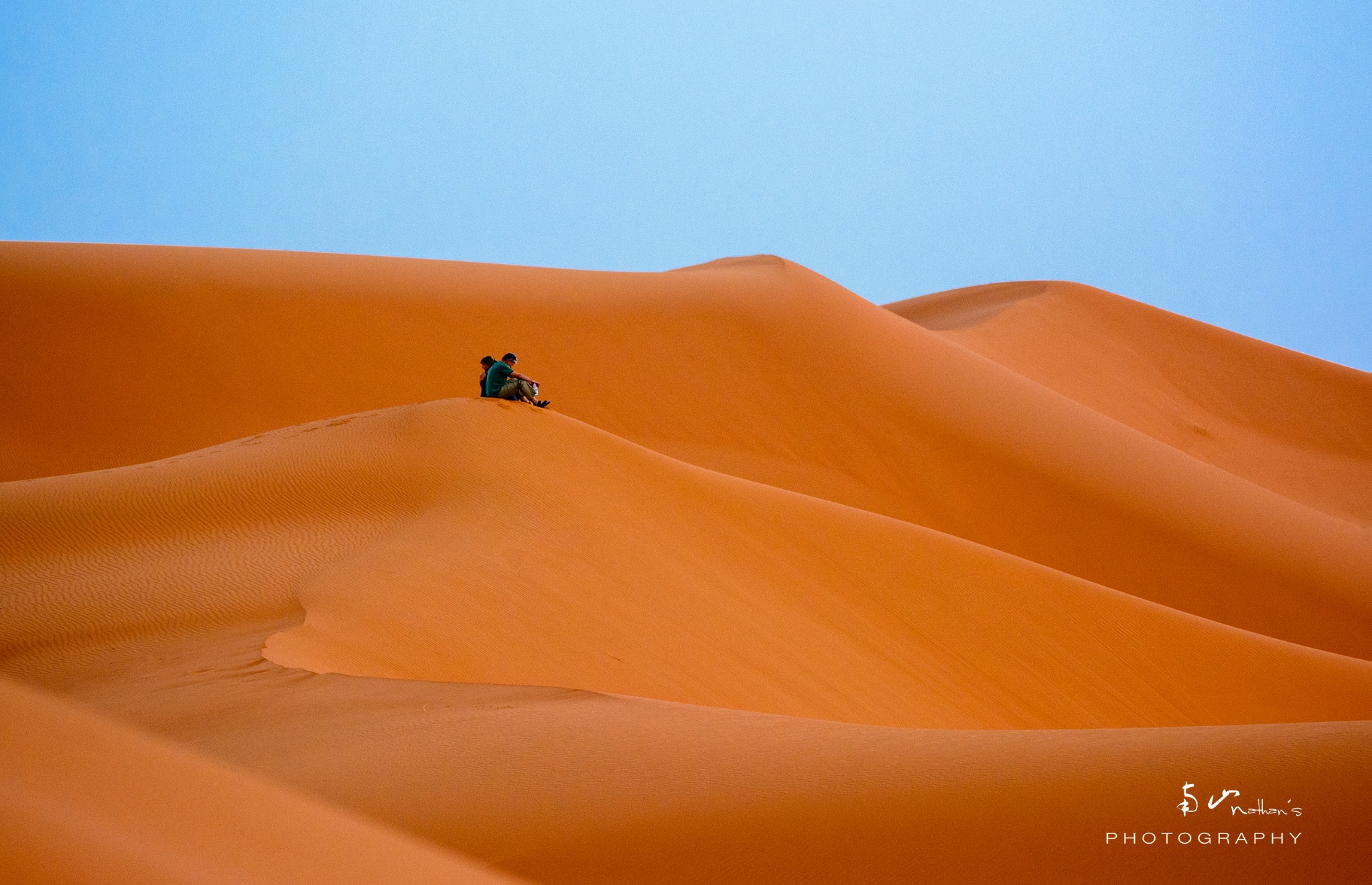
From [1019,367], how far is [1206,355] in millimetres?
9452

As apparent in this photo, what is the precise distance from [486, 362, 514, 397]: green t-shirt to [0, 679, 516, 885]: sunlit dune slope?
8.98 meters

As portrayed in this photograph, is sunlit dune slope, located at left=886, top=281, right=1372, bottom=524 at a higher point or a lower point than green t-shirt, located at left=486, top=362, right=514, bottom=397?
higher

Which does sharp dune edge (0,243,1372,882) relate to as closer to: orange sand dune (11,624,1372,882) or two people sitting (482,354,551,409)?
orange sand dune (11,624,1372,882)

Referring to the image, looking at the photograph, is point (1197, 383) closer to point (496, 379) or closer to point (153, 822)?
point (496, 379)

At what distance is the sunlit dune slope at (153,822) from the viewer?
239 cm

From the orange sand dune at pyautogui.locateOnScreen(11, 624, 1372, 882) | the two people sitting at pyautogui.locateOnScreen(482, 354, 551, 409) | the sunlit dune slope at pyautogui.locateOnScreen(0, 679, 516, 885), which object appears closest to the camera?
the sunlit dune slope at pyautogui.locateOnScreen(0, 679, 516, 885)

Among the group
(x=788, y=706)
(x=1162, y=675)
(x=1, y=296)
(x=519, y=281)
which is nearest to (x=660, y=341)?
(x=519, y=281)

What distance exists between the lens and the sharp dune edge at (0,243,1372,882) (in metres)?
3.74

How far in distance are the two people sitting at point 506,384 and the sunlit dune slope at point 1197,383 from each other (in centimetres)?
2353

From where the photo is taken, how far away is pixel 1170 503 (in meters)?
20.7

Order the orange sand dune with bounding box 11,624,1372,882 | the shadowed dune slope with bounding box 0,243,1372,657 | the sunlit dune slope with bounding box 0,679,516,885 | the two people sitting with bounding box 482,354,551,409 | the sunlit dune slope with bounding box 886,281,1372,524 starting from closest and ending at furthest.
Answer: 1. the sunlit dune slope with bounding box 0,679,516,885
2. the orange sand dune with bounding box 11,624,1372,882
3. the two people sitting with bounding box 482,354,551,409
4. the shadowed dune slope with bounding box 0,243,1372,657
5. the sunlit dune slope with bounding box 886,281,1372,524

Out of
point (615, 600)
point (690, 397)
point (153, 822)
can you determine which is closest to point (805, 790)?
point (153, 822)
